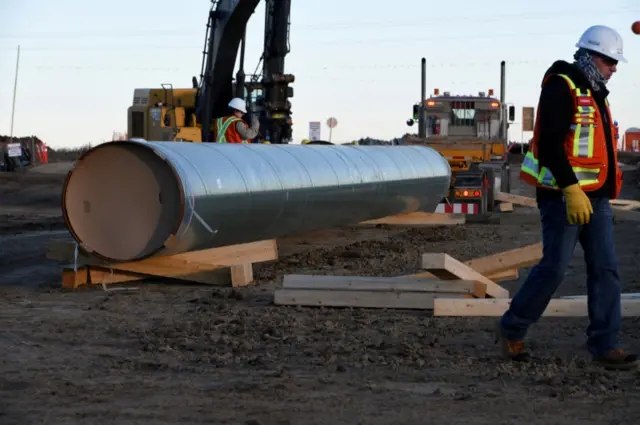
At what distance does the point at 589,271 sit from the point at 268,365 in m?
2.03

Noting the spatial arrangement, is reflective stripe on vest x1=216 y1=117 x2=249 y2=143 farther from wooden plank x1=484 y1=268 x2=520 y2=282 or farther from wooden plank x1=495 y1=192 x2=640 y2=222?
wooden plank x1=495 y1=192 x2=640 y2=222

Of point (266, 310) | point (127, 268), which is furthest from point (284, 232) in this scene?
point (266, 310)

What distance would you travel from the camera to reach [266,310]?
361 inches

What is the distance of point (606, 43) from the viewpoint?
679 centimetres

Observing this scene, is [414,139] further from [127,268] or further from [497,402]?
[497,402]

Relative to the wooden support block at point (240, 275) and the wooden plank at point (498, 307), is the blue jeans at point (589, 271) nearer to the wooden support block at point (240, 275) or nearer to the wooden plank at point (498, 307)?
the wooden plank at point (498, 307)

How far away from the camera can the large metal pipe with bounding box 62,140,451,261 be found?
1076 centimetres

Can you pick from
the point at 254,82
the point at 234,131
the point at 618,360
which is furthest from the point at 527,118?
the point at 618,360

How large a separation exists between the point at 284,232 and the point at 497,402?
7372 mm

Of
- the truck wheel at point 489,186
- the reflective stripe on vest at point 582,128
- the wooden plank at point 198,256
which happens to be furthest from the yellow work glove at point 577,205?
the truck wheel at point 489,186

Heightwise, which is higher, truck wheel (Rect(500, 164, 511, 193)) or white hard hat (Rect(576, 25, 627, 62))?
white hard hat (Rect(576, 25, 627, 62))

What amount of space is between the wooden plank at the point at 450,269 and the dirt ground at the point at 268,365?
391 mm

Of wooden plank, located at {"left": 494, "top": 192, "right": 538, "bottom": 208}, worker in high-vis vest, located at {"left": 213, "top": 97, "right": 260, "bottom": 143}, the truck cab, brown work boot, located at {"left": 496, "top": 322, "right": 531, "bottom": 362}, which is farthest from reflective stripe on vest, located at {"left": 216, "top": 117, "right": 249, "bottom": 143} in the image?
wooden plank, located at {"left": 494, "top": 192, "right": 538, "bottom": 208}

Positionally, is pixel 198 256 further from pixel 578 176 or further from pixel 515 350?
pixel 578 176
